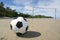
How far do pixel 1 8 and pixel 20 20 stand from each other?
16925 mm

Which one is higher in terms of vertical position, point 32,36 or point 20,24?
point 20,24

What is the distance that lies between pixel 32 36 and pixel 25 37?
0.45m

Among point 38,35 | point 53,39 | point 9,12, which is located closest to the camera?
point 53,39

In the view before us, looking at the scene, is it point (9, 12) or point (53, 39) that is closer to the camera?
point (53, 39)

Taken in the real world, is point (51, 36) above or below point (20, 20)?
below

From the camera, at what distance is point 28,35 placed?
29.6ft

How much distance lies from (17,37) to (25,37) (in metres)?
0.43

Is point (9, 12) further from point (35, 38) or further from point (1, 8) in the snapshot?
point (35, 38)

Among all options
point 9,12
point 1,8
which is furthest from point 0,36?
point 1,8

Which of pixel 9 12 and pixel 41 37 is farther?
pixel 9 12

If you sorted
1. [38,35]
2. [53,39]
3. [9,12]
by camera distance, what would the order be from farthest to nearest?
1. [9,12]
2. [38,35]
3. [53,39]

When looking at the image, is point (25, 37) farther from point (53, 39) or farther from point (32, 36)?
point (53, 39)

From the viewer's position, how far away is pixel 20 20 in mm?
8656

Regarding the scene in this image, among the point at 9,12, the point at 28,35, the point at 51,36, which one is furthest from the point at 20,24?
the point at 9,12
